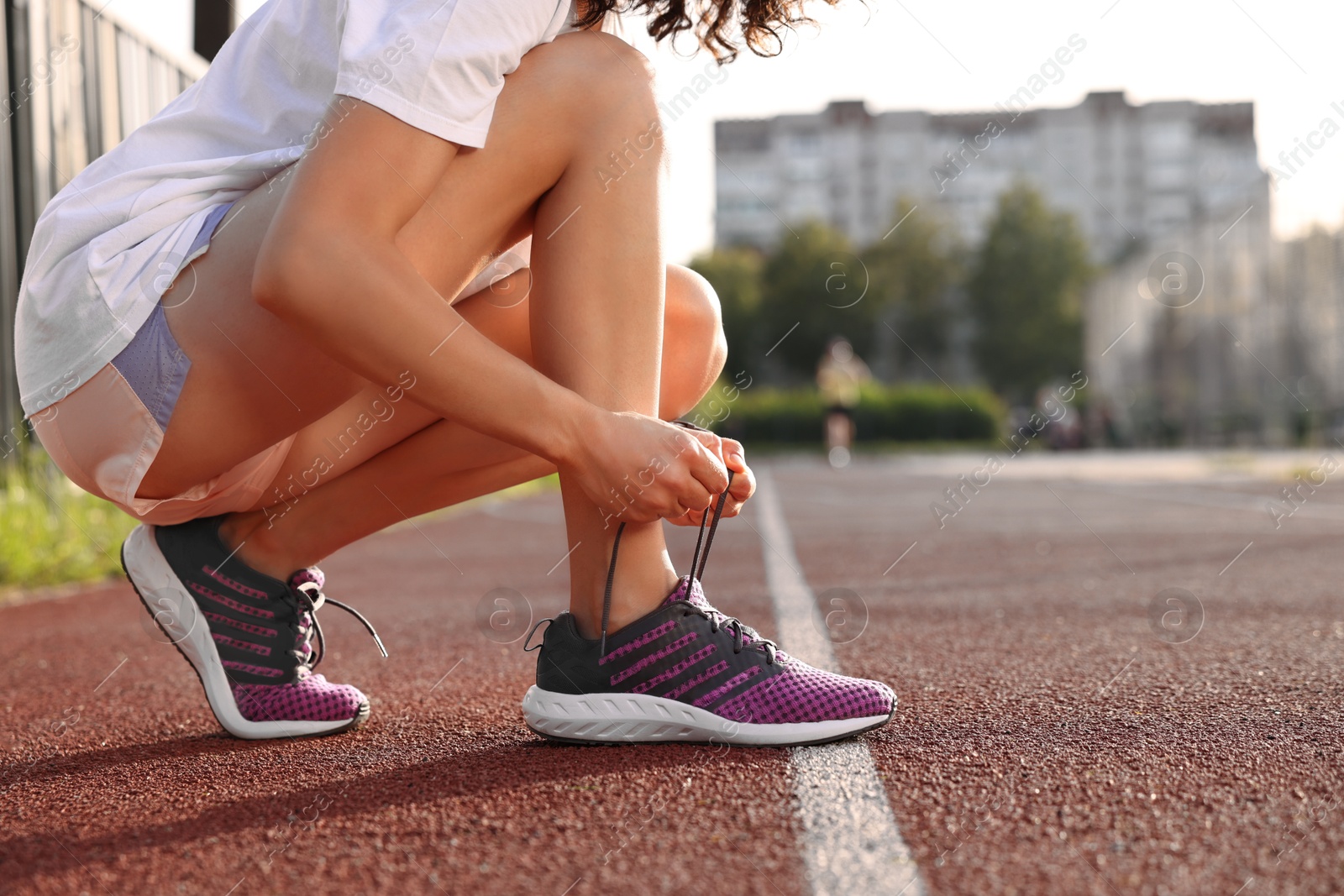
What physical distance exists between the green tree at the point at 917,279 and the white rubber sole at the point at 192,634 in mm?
52138

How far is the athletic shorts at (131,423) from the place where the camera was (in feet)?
5.12

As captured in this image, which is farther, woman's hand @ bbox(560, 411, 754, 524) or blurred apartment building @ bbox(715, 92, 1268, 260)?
blurred apartment building @ bbox(715, 92, 1268, 260)

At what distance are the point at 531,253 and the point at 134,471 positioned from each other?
638 millimetres

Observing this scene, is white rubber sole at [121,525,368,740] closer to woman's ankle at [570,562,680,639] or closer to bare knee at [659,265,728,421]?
woman's ankle at [570,562,680,639]

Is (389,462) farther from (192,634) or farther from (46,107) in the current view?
(46,107)

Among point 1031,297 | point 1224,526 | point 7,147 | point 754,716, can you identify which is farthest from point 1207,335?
point 1031,297

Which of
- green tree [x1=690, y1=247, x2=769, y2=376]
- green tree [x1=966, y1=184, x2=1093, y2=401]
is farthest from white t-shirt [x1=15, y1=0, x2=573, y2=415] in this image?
green tree [x1=966, y1=184, x2=1093, y2=401]

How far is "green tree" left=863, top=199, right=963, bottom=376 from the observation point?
177 ft

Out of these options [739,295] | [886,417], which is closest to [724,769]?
[886,417]

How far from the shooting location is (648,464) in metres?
1.39

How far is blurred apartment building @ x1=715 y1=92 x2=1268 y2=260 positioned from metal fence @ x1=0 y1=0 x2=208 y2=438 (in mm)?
54612

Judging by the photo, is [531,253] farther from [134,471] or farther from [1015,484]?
[1015,484]

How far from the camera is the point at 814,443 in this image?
1137 inches

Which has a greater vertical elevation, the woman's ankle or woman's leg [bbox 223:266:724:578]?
woman's leg [bbox 223:266:724:578]
